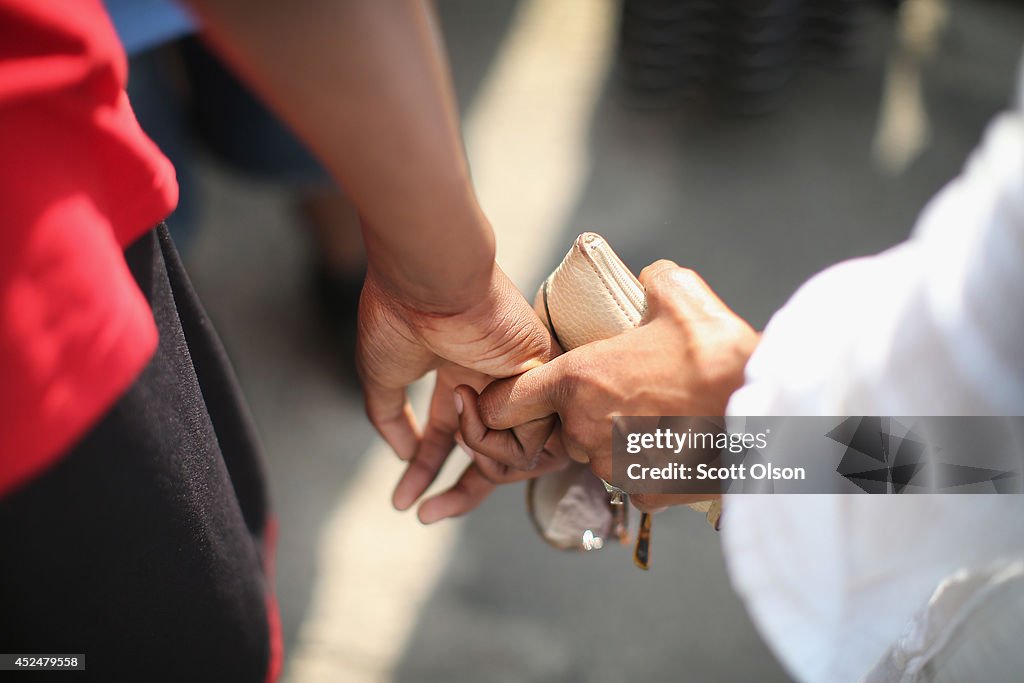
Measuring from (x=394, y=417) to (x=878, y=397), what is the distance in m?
0.49

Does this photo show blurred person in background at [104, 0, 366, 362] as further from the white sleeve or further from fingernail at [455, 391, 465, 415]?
the white sleeve

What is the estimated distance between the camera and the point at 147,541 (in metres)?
0.53

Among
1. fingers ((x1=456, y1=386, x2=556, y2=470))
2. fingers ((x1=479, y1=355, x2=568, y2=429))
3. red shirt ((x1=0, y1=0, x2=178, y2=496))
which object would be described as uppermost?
red shirt ((x1=0, y1=0, x2=178, y2=496))

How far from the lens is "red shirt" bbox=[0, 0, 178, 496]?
402 mm

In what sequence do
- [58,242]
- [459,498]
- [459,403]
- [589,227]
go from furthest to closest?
[589,227]
[459,498]
[459,403]
[58,242]

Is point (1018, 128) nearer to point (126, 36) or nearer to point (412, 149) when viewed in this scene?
point (412, 149)

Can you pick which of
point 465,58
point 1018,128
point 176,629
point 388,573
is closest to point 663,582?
point 388,573

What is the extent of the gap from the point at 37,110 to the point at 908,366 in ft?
1.68

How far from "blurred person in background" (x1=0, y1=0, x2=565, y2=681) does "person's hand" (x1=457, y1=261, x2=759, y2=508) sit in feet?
0.20

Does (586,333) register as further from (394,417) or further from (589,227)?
(589,227)

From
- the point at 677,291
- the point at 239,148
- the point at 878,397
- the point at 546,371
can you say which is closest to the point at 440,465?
the point at 546,371

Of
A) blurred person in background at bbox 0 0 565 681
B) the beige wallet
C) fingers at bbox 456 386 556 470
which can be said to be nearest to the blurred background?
the beige wallet

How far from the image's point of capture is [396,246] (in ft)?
1.84

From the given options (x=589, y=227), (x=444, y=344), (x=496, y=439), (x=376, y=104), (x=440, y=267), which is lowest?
(x=589, y=227)
